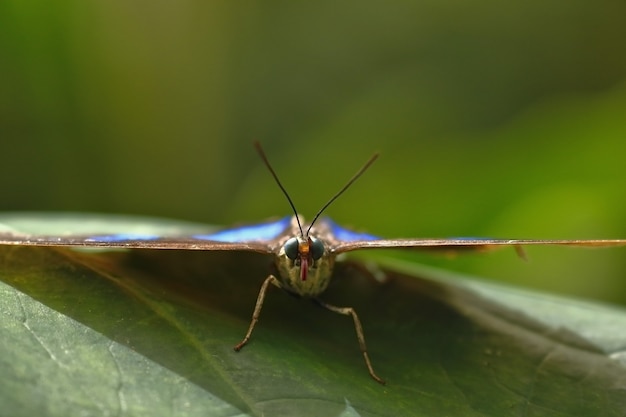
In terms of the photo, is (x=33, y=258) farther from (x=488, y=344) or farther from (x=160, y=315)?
(x=488, y=344)

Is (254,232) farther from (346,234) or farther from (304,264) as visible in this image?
(304,264)

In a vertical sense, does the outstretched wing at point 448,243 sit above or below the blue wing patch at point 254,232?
above

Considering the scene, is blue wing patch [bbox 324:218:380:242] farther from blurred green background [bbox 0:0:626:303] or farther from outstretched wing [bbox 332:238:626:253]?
blurred green background [bbox 0:0:626:303]

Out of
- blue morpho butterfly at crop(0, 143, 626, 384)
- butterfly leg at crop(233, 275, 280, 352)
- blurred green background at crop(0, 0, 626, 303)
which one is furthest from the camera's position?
blurred green background at crop(0, 0, 626, 303)

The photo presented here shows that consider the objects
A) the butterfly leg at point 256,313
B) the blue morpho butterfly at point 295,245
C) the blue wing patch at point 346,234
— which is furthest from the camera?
the blue wing patch at point 346,234

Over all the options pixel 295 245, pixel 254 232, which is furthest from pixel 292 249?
pixel 254 232

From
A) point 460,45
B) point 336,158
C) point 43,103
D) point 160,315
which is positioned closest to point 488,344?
point 160,315

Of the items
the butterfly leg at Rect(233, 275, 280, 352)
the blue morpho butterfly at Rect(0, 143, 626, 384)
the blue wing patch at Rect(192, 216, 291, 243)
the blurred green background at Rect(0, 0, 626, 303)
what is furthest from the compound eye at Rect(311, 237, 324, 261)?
the blurred green background at Rect(0, 0, 626, 303)

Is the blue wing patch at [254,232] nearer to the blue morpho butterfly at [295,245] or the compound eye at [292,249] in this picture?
the blue morpho butterfly at [295,245]

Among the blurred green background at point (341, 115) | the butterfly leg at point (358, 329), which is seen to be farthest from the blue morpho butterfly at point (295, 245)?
the blurred green background at point (341, 115)
